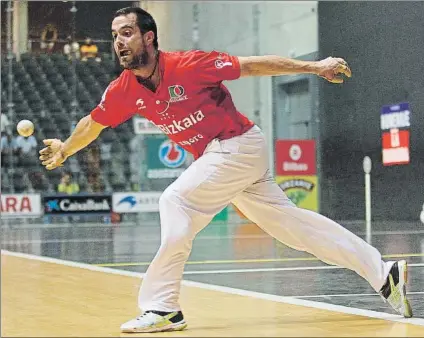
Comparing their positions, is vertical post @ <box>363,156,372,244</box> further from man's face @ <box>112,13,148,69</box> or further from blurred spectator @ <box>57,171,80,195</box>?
man's face @ <box>112,13,148,69</box>

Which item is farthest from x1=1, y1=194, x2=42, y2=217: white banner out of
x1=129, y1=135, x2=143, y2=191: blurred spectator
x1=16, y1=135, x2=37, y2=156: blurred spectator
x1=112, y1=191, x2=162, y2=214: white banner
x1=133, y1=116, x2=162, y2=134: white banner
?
x1=133, y1=116, x2=162, y2=134: white banner

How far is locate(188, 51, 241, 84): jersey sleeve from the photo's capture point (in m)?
4.88

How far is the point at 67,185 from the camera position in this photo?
21312mm

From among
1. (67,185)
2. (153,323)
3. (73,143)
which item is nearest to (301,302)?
(153,323)

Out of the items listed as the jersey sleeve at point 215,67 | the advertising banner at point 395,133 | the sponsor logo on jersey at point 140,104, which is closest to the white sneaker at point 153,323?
the sponsor logo on jersey at point 140,104

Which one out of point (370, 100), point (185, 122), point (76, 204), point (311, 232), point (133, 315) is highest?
point (370, 100)

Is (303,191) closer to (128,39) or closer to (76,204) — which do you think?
(76,204)

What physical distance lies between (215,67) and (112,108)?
1.87 ft

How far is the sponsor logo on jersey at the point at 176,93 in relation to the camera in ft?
16.1

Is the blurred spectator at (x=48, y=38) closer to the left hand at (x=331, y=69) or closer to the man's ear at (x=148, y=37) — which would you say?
the man's ear at (x=148, y=37)

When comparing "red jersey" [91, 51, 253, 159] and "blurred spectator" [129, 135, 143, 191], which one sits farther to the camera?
"blurred spectator" [129, 135, 143, 191]

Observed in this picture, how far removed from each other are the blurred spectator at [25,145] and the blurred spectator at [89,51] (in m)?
1.97

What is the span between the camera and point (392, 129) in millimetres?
19703

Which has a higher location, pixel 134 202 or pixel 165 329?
pixel 134 202
